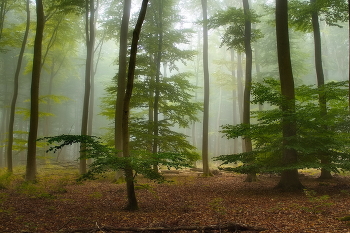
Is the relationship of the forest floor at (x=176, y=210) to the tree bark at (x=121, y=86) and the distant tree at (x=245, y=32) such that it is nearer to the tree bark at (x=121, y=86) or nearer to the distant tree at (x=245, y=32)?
the tree bark at (x=121, y=86)

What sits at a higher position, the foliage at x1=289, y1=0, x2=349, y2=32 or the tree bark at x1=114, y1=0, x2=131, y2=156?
the foliage at x1=289, y1=0, x2=349, y2=32

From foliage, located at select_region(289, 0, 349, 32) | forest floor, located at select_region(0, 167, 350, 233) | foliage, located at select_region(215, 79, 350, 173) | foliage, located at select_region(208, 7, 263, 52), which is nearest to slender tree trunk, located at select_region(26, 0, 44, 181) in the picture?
forest floor, located at select_region(0, 167, 350, 233)

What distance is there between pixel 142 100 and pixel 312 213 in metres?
10.1

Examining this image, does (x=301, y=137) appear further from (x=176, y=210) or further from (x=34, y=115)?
(x=34, y=115)

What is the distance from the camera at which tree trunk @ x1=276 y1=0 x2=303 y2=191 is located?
27.2 ft

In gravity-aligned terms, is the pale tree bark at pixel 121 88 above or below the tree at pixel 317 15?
below

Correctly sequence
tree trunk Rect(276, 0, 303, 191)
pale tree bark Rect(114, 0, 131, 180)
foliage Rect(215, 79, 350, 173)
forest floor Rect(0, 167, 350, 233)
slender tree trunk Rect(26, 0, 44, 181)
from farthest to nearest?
1. pale tree bark Rect(114, 0, 131, 180)
2. slender tree trunk Rect(26, 0, 44, 181)
3. tree trunk Rect(276, 0, 303, 191)
4. foliage Rect(215, 79, 350, 173)
5. forest floor Rect(0, 167, 350, 233)

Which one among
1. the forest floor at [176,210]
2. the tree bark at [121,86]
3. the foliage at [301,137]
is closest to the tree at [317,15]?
the foliage at [301,137]

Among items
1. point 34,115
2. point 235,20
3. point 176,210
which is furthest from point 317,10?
point 34,115

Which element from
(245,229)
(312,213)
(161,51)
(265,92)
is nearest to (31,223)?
(245,229)

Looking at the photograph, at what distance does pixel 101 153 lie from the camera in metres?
6.04

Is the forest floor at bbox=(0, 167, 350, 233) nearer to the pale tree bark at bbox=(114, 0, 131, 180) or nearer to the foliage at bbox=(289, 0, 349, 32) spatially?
the pale tree bark at bbox=(114, 0, 131, 180)

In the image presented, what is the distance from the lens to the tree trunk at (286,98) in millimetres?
8305

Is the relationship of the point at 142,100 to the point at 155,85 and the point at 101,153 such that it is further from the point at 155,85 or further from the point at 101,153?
the point at 101,153
